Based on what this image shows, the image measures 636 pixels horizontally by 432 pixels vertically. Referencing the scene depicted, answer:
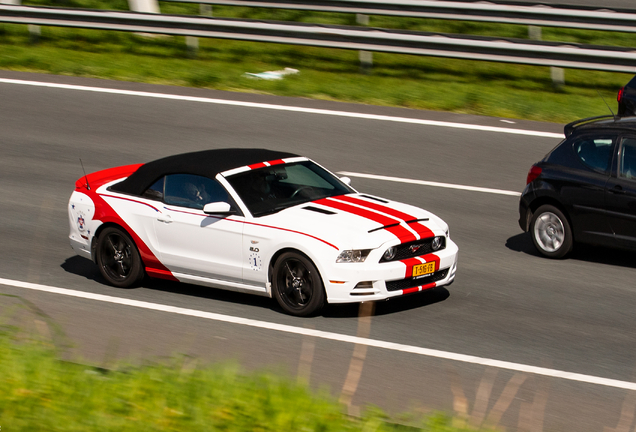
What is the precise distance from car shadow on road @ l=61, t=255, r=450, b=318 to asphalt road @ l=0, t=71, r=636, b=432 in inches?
1.3

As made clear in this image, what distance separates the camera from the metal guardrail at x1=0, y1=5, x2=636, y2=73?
16.8m

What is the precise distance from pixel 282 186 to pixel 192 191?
923 mm

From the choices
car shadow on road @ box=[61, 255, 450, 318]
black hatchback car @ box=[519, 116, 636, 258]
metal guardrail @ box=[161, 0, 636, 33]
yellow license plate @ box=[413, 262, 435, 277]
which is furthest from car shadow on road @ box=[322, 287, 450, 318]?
metal guardrail @ box=[161, 0, 636, 33]

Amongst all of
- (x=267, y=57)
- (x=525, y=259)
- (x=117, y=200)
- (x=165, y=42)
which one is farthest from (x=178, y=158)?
(x=165, y=42)

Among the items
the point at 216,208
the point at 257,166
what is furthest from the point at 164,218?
the point at 257,166

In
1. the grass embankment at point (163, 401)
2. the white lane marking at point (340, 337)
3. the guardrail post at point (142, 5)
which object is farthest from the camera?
the guardrail post at point (142, 5)

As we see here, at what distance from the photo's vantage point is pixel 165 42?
2098 centimetres

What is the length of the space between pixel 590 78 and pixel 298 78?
560cm

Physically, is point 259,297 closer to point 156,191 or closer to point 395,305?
point 395,305

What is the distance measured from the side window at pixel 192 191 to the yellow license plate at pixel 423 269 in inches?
78.6

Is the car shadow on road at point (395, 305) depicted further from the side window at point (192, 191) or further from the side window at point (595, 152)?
the side window at point (595, 152)

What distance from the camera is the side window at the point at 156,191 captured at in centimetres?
995

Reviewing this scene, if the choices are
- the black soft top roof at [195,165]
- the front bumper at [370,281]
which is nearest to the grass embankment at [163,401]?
the front bumper at [370,281]

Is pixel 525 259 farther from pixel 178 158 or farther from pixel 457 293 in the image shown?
pixel 178 158
